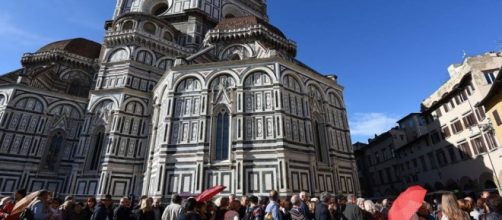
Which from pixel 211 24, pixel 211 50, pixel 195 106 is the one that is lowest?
pixel 195 106

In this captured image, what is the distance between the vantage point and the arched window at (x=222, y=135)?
15298 mm

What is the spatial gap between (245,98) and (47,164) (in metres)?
15.4

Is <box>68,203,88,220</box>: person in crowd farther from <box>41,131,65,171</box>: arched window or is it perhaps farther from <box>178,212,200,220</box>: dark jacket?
<box>41,131,65,171</box>: arched window

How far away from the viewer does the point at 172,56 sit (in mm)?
24047

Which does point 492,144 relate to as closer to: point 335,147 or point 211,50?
point 335,147

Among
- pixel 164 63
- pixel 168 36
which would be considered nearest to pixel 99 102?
pixel 164 63

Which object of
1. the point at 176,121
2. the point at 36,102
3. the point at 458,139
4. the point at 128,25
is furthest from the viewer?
the point at 128,25

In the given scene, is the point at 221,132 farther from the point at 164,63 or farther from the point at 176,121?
the point at 164,63

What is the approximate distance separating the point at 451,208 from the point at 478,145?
21036 millimetres

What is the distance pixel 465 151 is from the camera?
784 inches

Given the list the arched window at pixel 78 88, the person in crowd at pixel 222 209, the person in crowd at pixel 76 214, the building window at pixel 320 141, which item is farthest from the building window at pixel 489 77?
the arched window at pixel 78 88

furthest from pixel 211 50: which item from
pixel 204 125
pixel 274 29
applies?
pixel 204 125

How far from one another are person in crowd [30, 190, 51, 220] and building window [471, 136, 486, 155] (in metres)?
23.7

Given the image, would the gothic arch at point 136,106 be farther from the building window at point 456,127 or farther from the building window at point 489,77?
the building window at point 489,77
